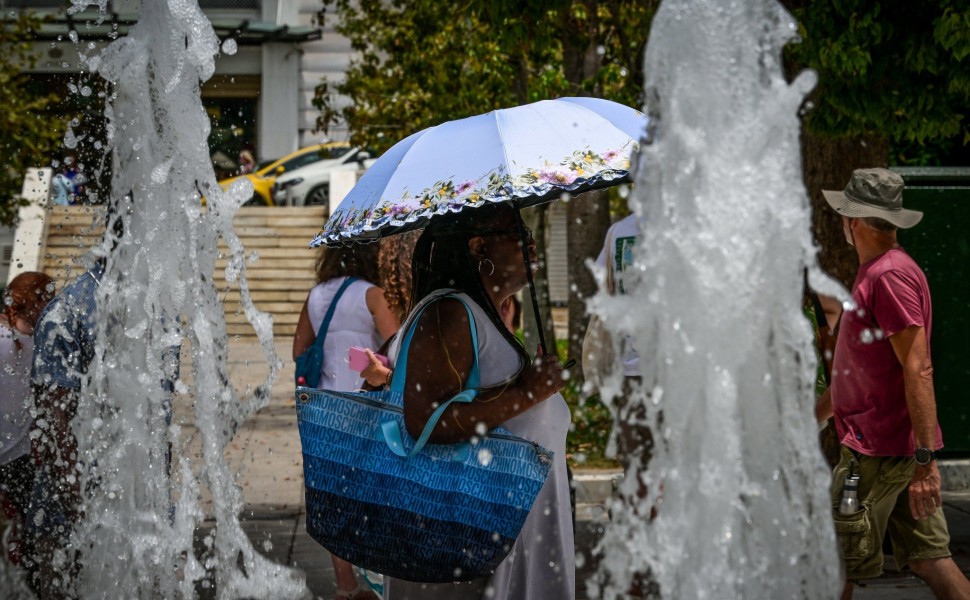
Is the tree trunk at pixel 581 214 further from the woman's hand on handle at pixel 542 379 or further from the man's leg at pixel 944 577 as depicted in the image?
the woman's hand on handle at pixel 542 379

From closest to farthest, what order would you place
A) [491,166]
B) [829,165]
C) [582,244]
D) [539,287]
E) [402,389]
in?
1. [402,389]
2. [491,166]
3. [829,165]
4. [539,287]
5. [582,244]

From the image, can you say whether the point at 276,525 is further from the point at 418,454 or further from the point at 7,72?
the point at 7,72

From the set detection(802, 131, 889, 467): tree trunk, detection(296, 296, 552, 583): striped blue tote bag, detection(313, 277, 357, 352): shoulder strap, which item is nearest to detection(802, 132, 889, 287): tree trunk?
detection(802, 131, 889, 467): tree trunk

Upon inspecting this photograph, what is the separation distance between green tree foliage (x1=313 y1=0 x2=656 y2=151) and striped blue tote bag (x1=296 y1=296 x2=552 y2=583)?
7.78 m

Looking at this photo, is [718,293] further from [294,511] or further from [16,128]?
[16,128]

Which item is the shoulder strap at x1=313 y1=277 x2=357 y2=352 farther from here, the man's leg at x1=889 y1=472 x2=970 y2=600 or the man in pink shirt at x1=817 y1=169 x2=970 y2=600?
the man's leg at x1=889 y1=472 x2=970 y2=600

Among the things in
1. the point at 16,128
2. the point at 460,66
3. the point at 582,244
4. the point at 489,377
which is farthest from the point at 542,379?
the point at 16,128

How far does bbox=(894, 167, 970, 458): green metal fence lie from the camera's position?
7.69 m

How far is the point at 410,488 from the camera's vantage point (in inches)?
129

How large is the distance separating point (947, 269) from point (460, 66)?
21.3 ft

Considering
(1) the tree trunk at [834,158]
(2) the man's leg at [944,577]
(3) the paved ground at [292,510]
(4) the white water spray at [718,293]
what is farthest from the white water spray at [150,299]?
(1) the tree trunk at [834,158]

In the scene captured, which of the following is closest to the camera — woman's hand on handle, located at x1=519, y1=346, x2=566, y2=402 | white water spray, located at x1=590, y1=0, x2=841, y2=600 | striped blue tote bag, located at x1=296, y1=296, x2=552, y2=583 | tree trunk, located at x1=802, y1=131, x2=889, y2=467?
white water spray, located at x1=590, y1=0, x2=841, y2=600

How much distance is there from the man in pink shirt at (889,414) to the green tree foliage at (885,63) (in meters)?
2.27

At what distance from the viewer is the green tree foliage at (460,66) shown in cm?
1184
